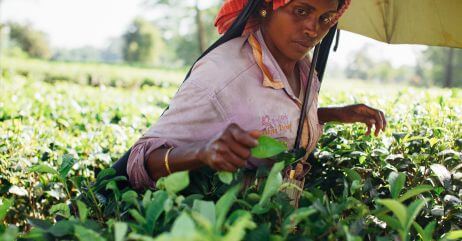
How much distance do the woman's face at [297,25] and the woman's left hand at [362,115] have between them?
559 mm

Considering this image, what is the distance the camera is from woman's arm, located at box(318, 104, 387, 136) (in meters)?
2.57

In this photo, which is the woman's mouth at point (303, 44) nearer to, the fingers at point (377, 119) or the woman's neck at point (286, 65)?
the woman's neck at point (286, 65)

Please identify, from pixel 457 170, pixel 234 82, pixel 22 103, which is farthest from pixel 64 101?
pixel 457 170

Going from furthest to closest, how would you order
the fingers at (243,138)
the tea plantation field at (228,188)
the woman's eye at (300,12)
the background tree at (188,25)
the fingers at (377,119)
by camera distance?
the background tree at (188,25) < the fingers at (377,119) < the woman's eye at (300,12) < the fingers at (243,138) < the tea plantation field at (228,188)

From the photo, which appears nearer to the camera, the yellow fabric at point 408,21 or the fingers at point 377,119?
the fingers at point 377,119

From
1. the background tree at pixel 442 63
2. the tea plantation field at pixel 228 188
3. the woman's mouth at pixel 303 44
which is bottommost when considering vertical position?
the background tree at pixel 442 63

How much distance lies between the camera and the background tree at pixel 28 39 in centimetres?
4472

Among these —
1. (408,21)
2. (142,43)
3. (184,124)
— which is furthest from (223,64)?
(142,43)

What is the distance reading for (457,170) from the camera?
7.43 ft

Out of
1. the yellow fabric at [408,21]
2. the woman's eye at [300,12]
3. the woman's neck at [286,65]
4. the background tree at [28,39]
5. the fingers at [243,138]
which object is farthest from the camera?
the background tree at [28,39]

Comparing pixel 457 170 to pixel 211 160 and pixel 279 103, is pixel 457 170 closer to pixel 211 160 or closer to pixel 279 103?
pixel 279 103

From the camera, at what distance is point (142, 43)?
5491 centimetres

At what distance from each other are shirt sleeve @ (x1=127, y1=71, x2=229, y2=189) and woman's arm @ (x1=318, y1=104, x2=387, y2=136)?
87 cm

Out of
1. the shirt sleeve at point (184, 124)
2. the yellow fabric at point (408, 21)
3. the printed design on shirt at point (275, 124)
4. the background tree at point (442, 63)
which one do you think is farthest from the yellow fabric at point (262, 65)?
the background tree at point (442, 63)
